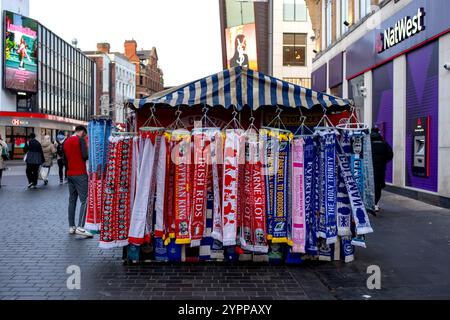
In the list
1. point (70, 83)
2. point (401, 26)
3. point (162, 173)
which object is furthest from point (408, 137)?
point (70, 83)

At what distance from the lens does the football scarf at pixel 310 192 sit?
6496 mm

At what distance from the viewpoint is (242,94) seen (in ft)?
22.9

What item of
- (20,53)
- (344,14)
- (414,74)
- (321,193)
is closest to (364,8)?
(344,14)

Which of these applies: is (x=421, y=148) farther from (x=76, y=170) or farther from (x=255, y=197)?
(x=76, y=170)

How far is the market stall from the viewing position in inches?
251

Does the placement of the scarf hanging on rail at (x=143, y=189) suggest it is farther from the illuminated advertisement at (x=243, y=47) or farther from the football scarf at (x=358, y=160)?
the illuminated advertisement at (x=243, y=47)

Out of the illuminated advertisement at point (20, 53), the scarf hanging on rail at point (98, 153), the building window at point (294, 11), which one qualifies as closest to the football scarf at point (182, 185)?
the scarf hanging on rail at point (98, 153)

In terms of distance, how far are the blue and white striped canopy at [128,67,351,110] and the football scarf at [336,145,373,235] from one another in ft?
3.29

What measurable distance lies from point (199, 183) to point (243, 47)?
1116 inches

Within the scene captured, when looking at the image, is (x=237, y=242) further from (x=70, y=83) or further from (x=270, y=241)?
(x=70, y=83)

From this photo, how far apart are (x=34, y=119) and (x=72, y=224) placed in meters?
44.4

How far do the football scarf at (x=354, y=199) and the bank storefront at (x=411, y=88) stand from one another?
19.4 ft

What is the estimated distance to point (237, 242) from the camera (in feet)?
21.5

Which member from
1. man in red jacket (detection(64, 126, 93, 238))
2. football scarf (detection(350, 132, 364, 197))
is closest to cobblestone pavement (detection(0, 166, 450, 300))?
man in red jacket (detection(64, 126, 93, 238))
